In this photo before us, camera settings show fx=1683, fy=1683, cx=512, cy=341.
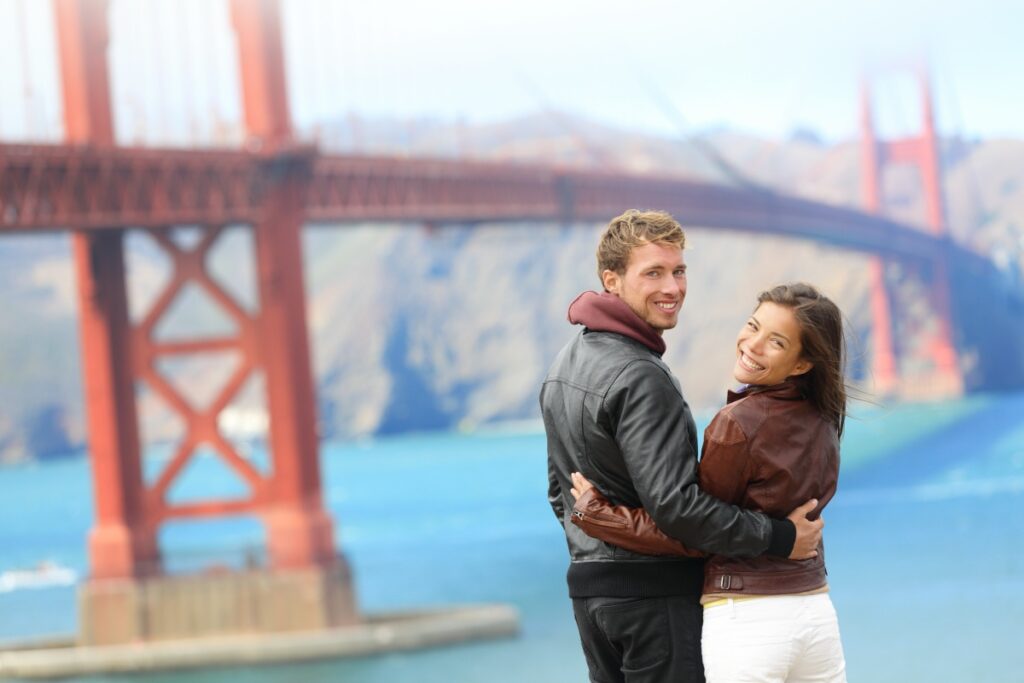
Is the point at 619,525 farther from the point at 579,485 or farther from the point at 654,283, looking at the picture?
the point at 654,283

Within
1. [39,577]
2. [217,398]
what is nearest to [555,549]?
[39,577]

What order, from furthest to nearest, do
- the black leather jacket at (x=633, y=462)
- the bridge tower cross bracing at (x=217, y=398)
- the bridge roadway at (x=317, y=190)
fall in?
the bridge tower cross bracing at (x=217, y=398) → the bridge roadway at (x=317, y=190) → the black leather jacket at (x=633, y=462)

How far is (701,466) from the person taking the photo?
7.64ft

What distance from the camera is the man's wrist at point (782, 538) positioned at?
2320 millimetres

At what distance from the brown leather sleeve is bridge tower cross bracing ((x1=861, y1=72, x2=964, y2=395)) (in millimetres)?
42669

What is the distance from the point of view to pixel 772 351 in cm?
240

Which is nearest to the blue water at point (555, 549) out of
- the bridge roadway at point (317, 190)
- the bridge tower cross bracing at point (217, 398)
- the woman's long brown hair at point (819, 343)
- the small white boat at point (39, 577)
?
the bridge tower cross bracing at point (217, 398)

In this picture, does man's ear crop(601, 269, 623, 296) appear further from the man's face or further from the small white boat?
the small white boat

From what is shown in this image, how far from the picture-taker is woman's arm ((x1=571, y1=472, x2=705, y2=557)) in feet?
7.72

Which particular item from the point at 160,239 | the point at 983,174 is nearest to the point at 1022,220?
the point at 983,174

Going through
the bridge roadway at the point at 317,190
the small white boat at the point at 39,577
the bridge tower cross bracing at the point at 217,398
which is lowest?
the small white boat at the point at 39,577

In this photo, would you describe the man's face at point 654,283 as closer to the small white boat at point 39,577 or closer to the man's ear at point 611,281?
the man's ear at point 611,281

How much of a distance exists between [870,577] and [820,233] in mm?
11256

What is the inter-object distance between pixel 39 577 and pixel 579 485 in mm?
42773
